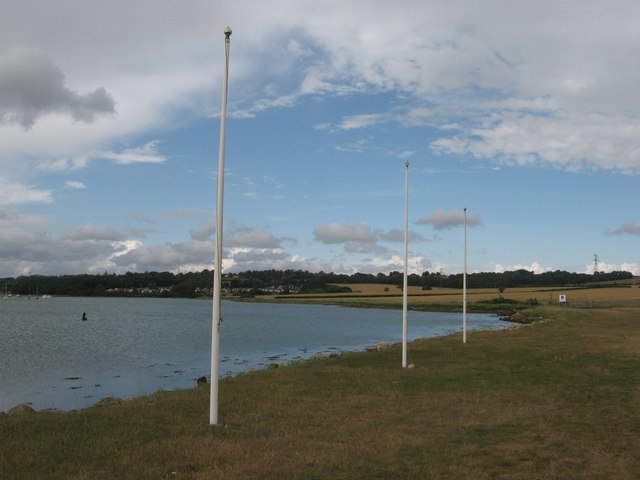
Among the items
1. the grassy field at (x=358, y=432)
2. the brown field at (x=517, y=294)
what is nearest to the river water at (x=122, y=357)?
the grassy field at (x=358, y=432)

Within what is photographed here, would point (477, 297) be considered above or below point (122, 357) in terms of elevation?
above

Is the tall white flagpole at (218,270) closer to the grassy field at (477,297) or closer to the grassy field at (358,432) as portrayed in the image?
the grassy field at (358,432)

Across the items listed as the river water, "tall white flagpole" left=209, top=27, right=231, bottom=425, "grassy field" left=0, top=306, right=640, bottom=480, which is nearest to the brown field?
the river water

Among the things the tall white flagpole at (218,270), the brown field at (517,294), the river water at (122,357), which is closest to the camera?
the tall white flagpole at (218,270)

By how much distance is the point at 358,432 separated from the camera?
12.1m

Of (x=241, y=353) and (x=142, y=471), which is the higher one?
(x=142, y=471)

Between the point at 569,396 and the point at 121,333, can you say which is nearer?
the point at 569,396

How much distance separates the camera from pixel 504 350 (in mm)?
28938

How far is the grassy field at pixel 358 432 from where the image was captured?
30.8 ft

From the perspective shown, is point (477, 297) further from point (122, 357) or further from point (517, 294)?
point (122, 357)

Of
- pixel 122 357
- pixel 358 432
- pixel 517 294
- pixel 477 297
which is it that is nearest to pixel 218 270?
pixel 358 432

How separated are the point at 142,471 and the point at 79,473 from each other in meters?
1.04

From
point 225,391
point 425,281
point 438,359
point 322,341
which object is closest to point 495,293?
point 425,281

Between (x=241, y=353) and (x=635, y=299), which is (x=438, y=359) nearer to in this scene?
(x=241, y=353)
